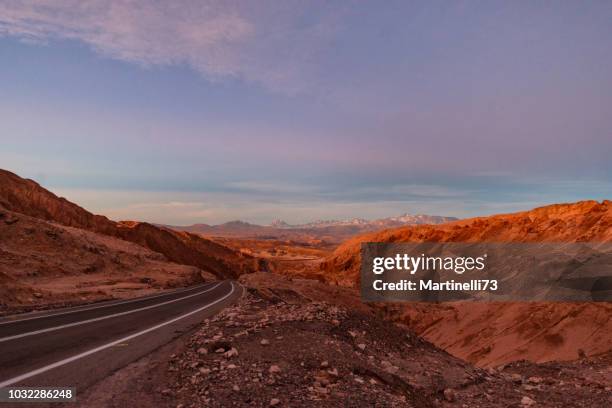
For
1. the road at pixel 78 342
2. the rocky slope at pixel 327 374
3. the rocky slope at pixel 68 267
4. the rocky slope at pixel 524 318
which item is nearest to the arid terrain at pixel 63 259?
the rocky slope at pixel 68 267

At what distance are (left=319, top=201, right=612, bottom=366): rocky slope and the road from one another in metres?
17.7

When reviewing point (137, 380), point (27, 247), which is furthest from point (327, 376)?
point (27, 247)

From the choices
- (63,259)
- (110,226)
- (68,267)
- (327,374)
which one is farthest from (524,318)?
(110,226)

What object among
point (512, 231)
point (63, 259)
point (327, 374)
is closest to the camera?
point (327, 374)

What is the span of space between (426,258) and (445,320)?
80.3 ft


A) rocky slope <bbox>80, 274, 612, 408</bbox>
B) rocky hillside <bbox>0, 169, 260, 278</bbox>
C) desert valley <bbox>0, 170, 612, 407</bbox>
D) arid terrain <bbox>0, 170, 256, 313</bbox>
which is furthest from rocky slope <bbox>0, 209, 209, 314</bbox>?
rocky slope <bbox>80, 274, 612, 408</bbox>

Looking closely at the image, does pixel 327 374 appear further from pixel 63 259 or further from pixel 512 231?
pixel 512 231

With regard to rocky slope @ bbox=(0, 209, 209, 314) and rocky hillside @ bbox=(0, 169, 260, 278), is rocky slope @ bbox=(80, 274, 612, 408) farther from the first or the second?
rocky hillside @ bbox=(0, 169, 260, 278)

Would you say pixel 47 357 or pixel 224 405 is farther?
pixel 47 357

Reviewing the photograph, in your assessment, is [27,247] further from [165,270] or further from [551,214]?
[551,214]

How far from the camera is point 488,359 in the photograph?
2305cm

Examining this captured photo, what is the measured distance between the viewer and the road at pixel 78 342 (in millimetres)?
6688

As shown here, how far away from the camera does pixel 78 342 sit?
9.34 metres

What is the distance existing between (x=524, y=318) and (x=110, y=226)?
68.0 metres
